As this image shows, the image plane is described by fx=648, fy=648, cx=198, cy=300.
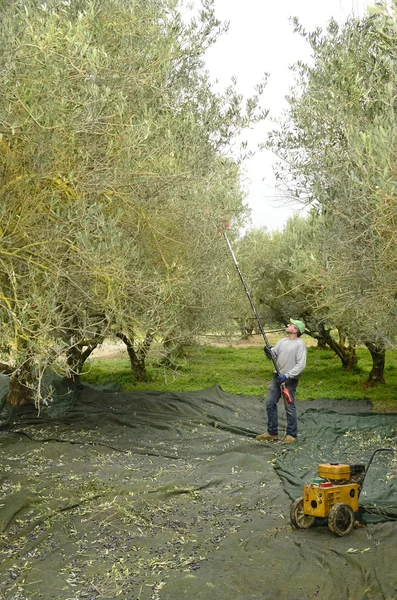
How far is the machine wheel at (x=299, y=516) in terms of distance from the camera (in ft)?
22.7

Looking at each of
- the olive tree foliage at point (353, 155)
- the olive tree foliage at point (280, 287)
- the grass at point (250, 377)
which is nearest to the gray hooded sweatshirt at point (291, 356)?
the olive tree foliage at point (353, 155)

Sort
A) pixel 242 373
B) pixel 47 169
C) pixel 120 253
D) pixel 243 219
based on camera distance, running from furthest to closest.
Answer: pixel 242 373, pixel 243 219, pixel 120 253, pixel 47 169

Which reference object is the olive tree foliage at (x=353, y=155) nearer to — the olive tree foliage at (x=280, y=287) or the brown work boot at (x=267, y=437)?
the brown work boot at (x=267, y=437)

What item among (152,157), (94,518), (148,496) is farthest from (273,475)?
(152,157)

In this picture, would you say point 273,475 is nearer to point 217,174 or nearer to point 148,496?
point 148,496

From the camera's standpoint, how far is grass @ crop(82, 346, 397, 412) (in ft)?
57.9

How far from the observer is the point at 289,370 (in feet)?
37.0

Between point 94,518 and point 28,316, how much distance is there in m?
2.40

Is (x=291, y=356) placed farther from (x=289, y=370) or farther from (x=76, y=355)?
(x=76, y=355)

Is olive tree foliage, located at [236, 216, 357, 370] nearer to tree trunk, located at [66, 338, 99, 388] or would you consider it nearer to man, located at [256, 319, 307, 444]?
tree trunk, located at [66, 338, 99, 388]

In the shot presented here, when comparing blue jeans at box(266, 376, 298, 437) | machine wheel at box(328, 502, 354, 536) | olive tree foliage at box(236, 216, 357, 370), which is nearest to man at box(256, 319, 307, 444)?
blue jeans at box(266, 376, 298, 437)

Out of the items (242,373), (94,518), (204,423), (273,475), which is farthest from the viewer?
(242,373)

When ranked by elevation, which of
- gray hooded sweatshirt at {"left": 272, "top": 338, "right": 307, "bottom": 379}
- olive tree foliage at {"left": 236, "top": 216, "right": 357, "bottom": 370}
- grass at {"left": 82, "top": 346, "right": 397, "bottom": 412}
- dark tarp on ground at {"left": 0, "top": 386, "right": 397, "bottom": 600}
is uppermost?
olive tree foliage at {"left": 236, "top": 216, "right": 357, "bottom": 370}

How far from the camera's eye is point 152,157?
7.88 meters
